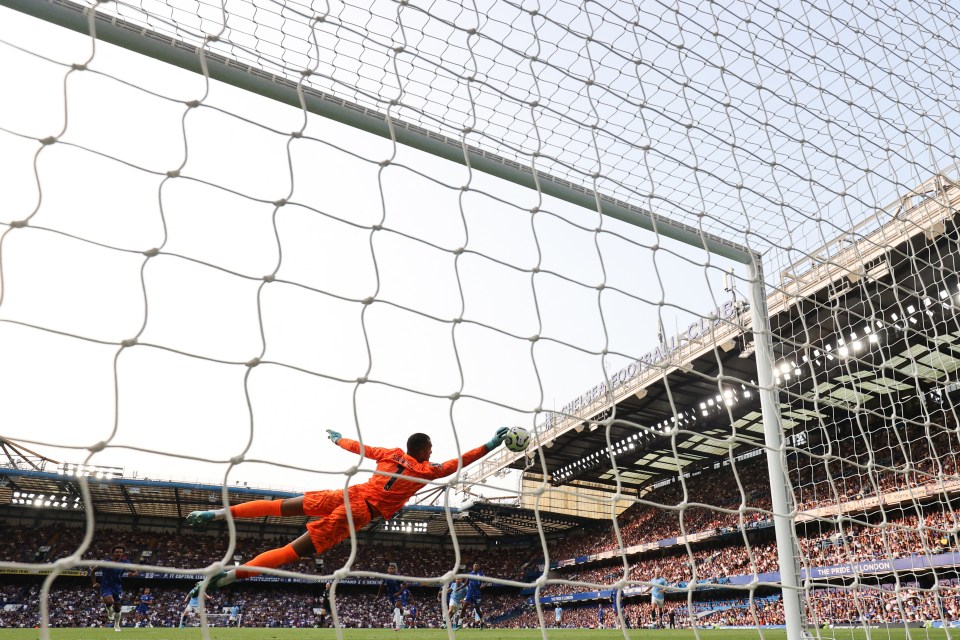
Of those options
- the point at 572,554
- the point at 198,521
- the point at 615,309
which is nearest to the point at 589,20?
the point at 615,309

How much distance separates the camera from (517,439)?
287 centimetres

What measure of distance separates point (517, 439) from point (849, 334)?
9.06 feet

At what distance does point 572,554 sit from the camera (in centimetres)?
A: 3084

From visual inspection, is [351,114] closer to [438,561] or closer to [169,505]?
[169,505]

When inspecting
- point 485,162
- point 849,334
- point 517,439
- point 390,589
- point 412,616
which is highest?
point 485,162

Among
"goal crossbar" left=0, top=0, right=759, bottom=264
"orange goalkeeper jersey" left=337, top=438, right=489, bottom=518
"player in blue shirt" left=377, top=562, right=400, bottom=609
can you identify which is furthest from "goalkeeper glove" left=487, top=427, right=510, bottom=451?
"player in blue shirt" left=377, top=562, right=400, bottom=609

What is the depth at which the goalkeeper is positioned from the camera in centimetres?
321

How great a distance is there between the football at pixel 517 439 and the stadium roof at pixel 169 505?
732 inches

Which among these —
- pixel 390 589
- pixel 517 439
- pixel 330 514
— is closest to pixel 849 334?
pixel 517 439

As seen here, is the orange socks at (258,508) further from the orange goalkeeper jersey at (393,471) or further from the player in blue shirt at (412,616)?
the player in blue shirt at (412,616)

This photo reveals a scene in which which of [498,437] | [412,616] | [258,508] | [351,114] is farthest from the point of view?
[412,616]

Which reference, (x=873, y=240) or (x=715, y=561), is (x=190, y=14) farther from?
(x=715, y=561)

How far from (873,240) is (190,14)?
11.1 feet

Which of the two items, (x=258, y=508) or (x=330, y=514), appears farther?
(x=330, y=514)
